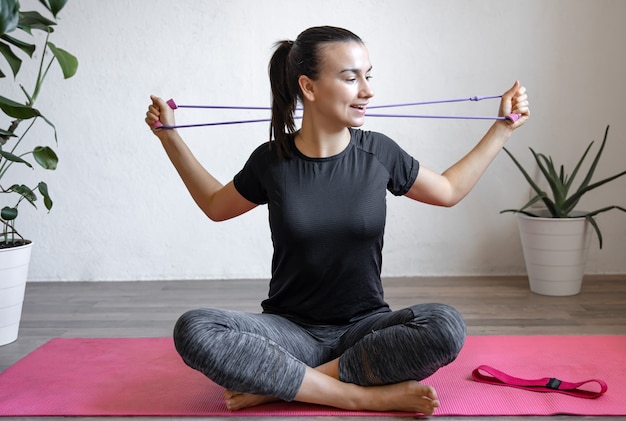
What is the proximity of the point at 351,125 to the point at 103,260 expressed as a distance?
6.73 ft

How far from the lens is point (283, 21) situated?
3387mm

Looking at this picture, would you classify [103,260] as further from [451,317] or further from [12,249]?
[451,317]

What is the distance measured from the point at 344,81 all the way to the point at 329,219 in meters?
0.33

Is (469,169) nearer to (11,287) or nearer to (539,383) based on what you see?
(539,383)

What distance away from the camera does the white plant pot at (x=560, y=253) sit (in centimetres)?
300

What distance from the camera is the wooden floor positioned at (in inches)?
101

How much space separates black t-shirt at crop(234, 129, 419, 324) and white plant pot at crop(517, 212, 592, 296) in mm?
1270

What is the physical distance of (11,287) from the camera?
8.11ft

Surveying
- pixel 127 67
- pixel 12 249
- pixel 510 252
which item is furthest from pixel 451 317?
pixel 127 67

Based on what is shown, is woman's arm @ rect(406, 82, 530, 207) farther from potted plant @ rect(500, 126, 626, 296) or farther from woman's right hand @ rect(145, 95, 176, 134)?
potted plant @ rect(500, 126, 626, 296)

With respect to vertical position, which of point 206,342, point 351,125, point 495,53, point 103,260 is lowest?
point 103,260

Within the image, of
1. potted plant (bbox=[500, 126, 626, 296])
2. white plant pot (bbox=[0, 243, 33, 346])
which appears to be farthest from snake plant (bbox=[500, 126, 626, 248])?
white plant pot (bbox=[0, 243, 33, 346])

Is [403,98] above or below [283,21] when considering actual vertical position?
below

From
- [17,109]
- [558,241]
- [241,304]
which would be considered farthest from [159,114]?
[558,241]
